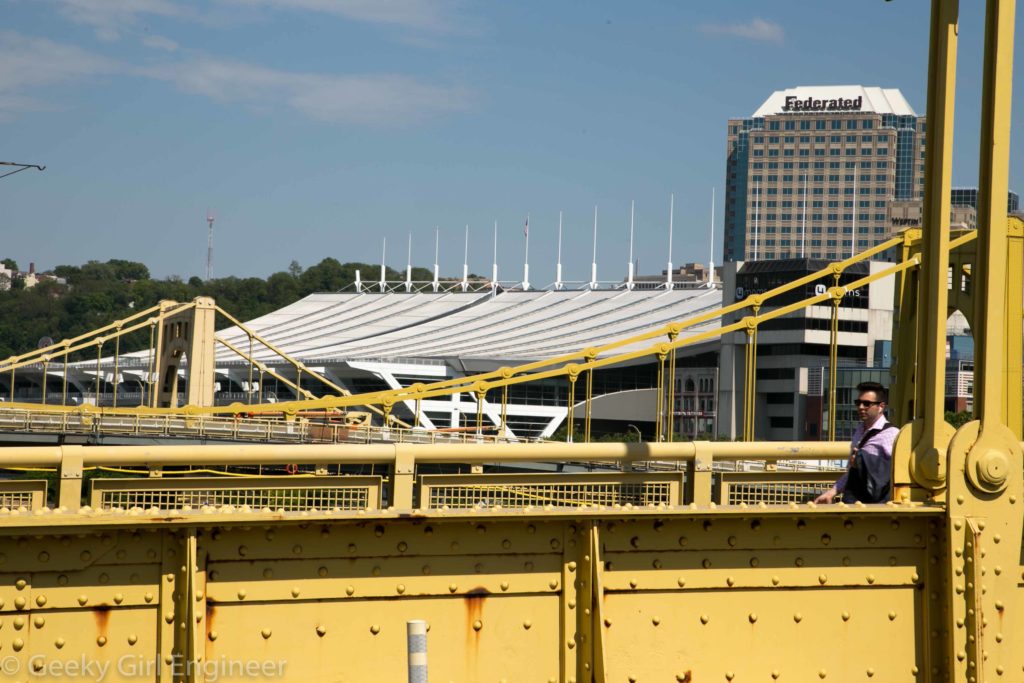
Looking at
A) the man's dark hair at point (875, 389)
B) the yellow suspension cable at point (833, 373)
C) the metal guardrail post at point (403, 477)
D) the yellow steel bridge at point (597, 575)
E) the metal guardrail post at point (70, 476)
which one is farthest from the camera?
the yellow suspension cable at point (833, 373)

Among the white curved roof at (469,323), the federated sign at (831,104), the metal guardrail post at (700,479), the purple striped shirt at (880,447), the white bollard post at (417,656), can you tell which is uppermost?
the federated sign at (831,104)

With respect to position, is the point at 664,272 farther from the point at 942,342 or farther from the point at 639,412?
the point at 942,342

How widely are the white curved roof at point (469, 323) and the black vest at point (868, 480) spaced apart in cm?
8813

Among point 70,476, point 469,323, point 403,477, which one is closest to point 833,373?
point 403,477

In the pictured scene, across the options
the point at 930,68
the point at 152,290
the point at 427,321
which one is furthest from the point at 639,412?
the point at 152,290

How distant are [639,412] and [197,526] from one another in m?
89.2

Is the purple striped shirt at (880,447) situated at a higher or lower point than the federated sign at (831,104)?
lower

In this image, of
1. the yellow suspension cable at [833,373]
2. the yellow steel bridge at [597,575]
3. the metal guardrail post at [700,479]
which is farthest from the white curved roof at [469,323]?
the yellow steel bridge at [597,575]

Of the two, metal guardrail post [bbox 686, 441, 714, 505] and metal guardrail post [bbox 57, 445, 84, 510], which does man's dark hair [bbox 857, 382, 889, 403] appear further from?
metal guardrail post [bbox 57, 445, 84, 510]

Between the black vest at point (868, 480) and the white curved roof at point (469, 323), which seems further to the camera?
the white curved roof at point (469, 323)

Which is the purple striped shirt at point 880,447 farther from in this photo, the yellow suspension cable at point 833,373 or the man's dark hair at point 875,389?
the yellow suspension cable at point 833,373

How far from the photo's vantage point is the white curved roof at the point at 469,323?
344ft

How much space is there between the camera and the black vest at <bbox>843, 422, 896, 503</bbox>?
264 inches

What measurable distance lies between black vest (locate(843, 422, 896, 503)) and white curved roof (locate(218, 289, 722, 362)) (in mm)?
88126
